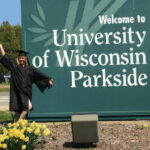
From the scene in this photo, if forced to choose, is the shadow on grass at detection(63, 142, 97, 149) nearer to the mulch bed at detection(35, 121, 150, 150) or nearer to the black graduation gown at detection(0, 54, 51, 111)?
the mulch bed at detection(35, 121, 150, 150)

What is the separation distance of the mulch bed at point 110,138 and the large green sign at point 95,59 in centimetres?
56

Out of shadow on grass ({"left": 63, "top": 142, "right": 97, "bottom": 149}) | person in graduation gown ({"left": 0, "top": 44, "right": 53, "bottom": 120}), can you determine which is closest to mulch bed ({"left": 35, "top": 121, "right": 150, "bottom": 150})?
shadow on grass ({"left": 63, "top": 142, "right": 97, "bottom": 149})

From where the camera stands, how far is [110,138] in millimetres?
5910

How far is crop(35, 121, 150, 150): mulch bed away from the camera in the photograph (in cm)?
537

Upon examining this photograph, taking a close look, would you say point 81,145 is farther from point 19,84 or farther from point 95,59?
point 95,59

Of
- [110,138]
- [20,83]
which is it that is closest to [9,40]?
[20,83]

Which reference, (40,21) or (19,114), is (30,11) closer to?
(40,21)

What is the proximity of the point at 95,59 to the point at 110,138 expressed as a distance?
2.47 meters

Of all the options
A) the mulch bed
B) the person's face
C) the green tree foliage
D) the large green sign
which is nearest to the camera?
the mulch bed

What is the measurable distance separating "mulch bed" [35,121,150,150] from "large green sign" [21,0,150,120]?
0.56 metres

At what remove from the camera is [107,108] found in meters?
7.90

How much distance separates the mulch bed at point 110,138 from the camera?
5.37 meters

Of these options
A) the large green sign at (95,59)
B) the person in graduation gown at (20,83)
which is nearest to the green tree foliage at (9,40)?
the large green sign at (95,59)

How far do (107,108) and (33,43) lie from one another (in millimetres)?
2300
